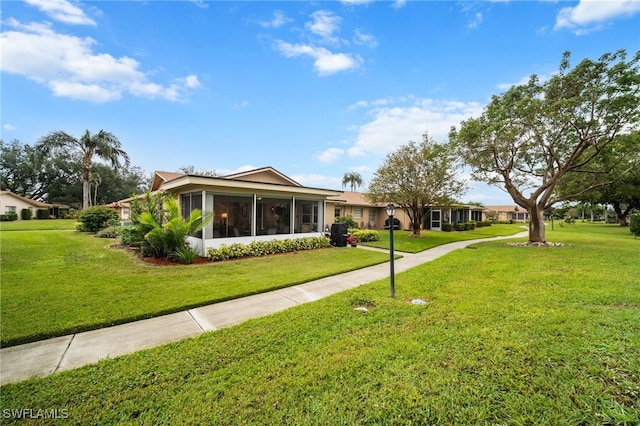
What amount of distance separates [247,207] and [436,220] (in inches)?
→ 819

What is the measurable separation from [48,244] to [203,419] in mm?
14189

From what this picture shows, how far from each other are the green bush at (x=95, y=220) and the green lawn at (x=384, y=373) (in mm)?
17965

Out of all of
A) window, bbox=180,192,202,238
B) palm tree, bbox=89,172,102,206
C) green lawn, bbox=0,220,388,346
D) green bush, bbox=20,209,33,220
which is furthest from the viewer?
palm tree, bbox=89,172,102,206

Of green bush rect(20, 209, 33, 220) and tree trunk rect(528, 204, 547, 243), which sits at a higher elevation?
green bush rect(20, 209, 33, 220)

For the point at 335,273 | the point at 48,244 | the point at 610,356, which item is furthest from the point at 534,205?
the point at 48,244

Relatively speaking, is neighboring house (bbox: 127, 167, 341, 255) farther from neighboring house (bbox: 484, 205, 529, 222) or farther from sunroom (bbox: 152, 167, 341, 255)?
neighboring house (bbox: 484, 205, 529, 222)

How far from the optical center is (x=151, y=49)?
9.77 meters

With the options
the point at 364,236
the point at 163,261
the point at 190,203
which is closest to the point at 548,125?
the point at 364,236

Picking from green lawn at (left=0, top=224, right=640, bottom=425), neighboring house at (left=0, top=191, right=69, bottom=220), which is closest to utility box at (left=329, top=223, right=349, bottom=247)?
green lawn at (left=0, top=224, right=640, bottom=425)

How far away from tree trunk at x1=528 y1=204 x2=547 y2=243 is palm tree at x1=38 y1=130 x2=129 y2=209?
3594 cm

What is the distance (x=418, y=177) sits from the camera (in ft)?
51.5

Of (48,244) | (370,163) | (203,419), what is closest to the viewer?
(203,419)

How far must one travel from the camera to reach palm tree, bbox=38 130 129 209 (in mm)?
25750

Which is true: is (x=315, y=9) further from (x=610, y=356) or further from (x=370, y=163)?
(x=610, y=356)
